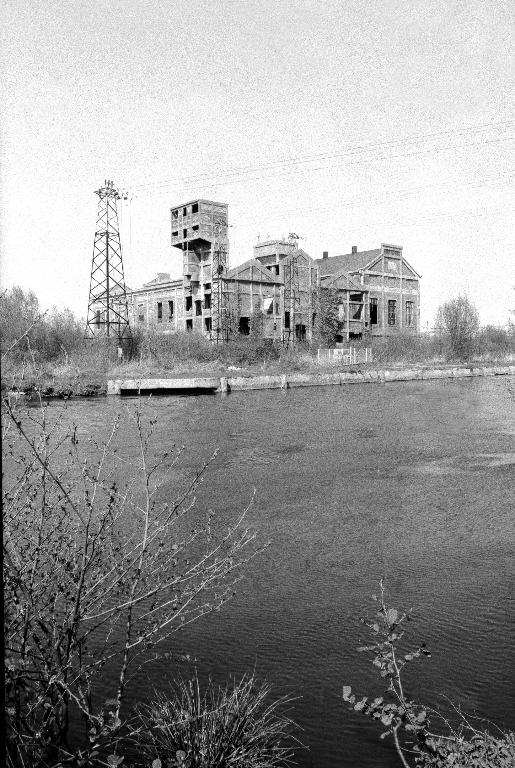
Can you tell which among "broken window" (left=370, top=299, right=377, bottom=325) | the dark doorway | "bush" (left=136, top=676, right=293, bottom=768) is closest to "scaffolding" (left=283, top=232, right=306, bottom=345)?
the dark doorway

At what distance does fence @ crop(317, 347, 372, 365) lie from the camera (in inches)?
1950

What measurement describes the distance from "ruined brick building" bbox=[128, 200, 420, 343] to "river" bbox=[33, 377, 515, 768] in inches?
1192

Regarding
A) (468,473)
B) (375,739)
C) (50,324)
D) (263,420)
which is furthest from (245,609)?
(50,324)

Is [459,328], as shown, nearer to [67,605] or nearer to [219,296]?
[219,296]

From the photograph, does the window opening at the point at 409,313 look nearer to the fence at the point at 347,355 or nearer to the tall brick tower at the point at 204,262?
the fence at the point at 347,355

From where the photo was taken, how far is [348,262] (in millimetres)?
59938

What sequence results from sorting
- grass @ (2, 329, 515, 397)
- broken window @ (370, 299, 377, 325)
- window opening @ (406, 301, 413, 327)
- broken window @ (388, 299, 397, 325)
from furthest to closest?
window opening @ (406, 301, 413, 327) → broken window @ (388, 299, 397, 325) → broken window @ (370, 299, 377, 325) → grass @ (2, 329, 515, 397)

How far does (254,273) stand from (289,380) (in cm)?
1487

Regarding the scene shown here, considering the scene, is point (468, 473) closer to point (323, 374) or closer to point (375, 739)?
point (375, 739)

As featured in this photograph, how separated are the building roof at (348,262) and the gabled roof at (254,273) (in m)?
6.85

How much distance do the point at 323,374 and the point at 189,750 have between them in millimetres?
36246

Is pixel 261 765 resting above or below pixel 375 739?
above

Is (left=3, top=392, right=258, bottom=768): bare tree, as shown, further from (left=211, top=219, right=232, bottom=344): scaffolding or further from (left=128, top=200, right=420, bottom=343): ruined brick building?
(left=128, top=200, right=420, bottom=343): ruined brick building

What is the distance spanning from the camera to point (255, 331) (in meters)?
→ 49.4
